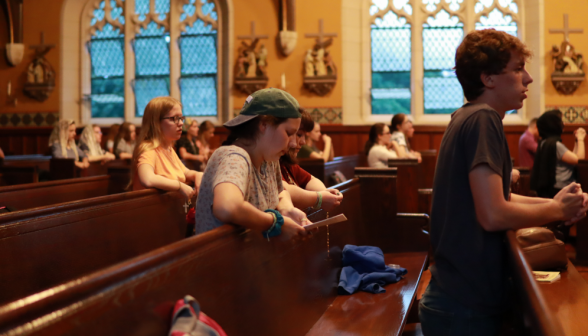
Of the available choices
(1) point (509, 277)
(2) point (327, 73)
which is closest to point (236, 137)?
(1) point (509, 277)

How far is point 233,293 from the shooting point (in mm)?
1643

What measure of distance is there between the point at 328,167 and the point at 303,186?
317 centimetres

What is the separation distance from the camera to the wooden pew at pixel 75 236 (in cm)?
217

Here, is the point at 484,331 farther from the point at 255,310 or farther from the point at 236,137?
the point at 236,137

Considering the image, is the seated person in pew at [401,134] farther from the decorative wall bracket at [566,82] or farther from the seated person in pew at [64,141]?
the seated person in pew at [64,141]

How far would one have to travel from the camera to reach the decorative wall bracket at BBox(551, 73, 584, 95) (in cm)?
941

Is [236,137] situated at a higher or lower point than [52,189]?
higher

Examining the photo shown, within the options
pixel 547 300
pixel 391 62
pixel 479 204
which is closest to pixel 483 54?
pixel 479 204

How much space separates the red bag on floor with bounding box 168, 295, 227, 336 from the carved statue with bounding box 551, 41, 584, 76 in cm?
970

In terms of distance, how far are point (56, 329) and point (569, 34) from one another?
10425 mm

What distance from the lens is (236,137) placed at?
2.08 metres

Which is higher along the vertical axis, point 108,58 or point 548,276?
point 108,58

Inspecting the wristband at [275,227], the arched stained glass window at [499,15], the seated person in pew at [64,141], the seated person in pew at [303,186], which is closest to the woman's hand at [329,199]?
the seated person in pew at [303,186]

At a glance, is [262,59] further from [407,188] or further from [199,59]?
[407,188]
